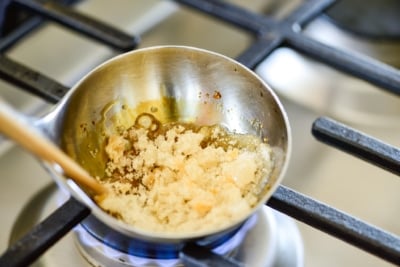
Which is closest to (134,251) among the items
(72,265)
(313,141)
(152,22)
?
(72,265)

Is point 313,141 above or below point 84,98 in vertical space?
below

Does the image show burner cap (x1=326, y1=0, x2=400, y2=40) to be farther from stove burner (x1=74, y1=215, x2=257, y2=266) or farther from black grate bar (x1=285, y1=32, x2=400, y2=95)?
stove burner (x1=74, y1=215, x2=257, y2=266)

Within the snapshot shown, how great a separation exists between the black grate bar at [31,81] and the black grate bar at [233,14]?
18 cm

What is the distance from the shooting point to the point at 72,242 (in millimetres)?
510

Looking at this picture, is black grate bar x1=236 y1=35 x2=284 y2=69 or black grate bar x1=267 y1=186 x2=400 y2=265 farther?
black grate bar x1=236 y1=35 x2=284 y2=69

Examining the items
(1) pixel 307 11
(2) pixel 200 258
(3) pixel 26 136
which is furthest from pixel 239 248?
(1) pixel 307 11

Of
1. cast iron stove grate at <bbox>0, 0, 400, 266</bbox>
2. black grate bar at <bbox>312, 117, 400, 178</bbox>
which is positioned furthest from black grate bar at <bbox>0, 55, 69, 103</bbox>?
black grate bar at <bbox>312, 117, 400, 178</bbox>

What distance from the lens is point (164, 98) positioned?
21.0 inches

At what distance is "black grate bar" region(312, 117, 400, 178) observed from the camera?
1.65 ft

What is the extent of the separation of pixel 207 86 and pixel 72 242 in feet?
0.52

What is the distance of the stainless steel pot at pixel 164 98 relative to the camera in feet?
1.60

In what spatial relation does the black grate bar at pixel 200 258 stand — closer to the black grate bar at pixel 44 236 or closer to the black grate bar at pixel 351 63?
the black grate bar at pixel 44 236

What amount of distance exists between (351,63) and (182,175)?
→ 210 millimetres

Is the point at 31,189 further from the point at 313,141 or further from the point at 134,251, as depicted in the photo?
the point at 313,141
